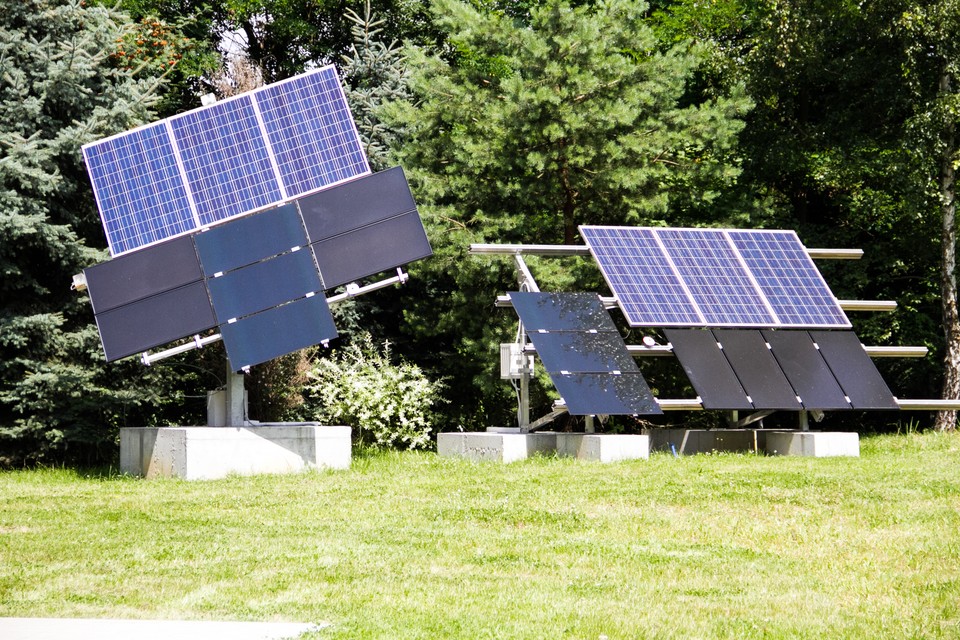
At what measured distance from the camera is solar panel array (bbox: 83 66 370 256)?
17.6 meters

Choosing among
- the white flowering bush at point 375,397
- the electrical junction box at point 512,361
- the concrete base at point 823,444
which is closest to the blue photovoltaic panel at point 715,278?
the concrete base at point 823,444

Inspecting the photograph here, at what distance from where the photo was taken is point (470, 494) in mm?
14094

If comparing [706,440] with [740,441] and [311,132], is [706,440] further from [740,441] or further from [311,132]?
[311,132]

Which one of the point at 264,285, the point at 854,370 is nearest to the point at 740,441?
the point at 854,370

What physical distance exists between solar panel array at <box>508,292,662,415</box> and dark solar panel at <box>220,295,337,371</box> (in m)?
3.14

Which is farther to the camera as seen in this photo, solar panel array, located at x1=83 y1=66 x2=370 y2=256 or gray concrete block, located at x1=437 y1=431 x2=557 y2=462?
gray concrete block, located at x1=437 y1=431 x2=557 y2=462

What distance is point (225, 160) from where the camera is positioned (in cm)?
1786

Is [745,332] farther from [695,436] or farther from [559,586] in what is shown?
[559,586]

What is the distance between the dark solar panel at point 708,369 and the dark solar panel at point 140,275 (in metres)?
7.32

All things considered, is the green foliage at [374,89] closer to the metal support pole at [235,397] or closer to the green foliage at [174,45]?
the green foliage at [174,45]

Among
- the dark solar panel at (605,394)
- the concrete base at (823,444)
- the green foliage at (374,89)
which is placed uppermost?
the green foliage at (374,89)

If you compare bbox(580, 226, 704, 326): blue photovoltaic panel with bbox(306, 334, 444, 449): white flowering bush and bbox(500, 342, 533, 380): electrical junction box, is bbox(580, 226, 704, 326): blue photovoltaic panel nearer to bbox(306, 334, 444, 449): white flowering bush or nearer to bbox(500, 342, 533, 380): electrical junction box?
bbox(500, 342, 533, 380): electrical junction box

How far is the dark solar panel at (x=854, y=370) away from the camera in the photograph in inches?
724

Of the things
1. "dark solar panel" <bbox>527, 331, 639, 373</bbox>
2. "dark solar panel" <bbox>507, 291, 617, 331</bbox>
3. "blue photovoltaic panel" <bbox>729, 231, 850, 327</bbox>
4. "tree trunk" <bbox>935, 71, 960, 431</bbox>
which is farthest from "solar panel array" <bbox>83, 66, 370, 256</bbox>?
"tree trunk" <bbox>935, 71, 960, 431</bbox>
